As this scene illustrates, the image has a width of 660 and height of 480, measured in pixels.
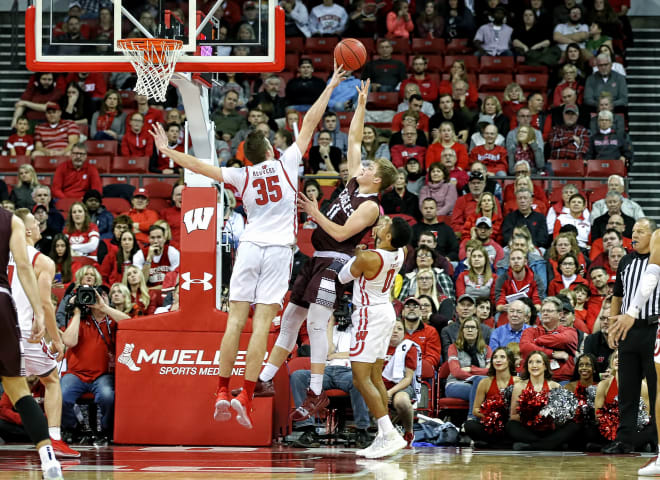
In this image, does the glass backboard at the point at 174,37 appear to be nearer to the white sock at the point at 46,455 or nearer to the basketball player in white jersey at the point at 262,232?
the basketball player in white jersey at the point at 262,232

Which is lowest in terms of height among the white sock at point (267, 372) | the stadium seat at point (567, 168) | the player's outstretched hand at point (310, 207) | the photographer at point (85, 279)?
the white sock at point (267, 372)

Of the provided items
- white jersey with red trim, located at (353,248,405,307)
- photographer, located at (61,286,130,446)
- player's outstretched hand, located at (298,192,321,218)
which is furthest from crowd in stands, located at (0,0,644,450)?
player's outstretched hand, located at (298,192,321,218)

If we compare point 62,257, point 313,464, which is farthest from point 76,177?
point 313,464

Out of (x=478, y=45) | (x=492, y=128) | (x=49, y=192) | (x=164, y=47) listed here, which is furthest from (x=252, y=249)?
(x=478, y=45)

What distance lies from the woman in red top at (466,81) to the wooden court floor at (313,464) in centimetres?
836

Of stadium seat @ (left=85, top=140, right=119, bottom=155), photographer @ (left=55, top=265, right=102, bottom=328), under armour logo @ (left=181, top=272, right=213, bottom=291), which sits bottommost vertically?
photographer @ (left=55, top=265, right=102, bottom=328)

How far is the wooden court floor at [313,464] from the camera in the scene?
7.30 meters

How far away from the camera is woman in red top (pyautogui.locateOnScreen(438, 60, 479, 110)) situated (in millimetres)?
16828

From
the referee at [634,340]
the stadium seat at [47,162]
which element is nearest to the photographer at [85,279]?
the stadium seat at [47,162]

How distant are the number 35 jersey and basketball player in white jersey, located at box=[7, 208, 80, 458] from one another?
5.65 feet

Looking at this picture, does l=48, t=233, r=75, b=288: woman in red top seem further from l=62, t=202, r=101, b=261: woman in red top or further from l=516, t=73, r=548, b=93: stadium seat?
l=516, t=73, r=548, b=93: stadium seat

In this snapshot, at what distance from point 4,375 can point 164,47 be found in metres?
3.59

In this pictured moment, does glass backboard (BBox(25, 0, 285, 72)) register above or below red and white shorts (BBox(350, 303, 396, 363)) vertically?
above

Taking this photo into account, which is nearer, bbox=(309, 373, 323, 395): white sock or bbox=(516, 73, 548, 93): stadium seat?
bbox=(309, 373, 323, 395): white sock
